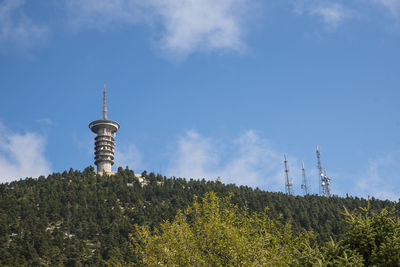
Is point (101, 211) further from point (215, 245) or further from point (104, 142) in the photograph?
point (215, 245)

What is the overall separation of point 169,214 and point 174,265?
9034cm

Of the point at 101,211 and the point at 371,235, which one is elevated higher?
the point at 101,211

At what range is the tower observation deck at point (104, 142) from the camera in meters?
165

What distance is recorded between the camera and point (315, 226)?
392 feet

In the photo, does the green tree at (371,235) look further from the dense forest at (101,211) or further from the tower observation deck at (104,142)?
the tower observation deck at (104,142)

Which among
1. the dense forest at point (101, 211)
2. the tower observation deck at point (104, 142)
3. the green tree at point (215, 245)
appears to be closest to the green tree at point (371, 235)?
the green tree at point (215, 245)

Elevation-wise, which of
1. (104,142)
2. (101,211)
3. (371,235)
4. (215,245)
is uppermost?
(104,142)

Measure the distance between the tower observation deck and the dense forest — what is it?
1279 cm

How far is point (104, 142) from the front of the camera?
166000 millimetres

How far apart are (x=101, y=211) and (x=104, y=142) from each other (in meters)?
53.2

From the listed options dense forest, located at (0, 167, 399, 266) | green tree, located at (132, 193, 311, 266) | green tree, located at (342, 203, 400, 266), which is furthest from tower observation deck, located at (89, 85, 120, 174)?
green tree, located at (342, 203, 400, 266)

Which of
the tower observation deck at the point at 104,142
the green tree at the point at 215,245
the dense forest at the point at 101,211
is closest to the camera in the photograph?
the green tree at the point at 215,245

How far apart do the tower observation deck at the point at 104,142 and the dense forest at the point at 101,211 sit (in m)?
12.8

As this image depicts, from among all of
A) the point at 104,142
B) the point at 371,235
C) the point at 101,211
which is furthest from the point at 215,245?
the point at 104,142
